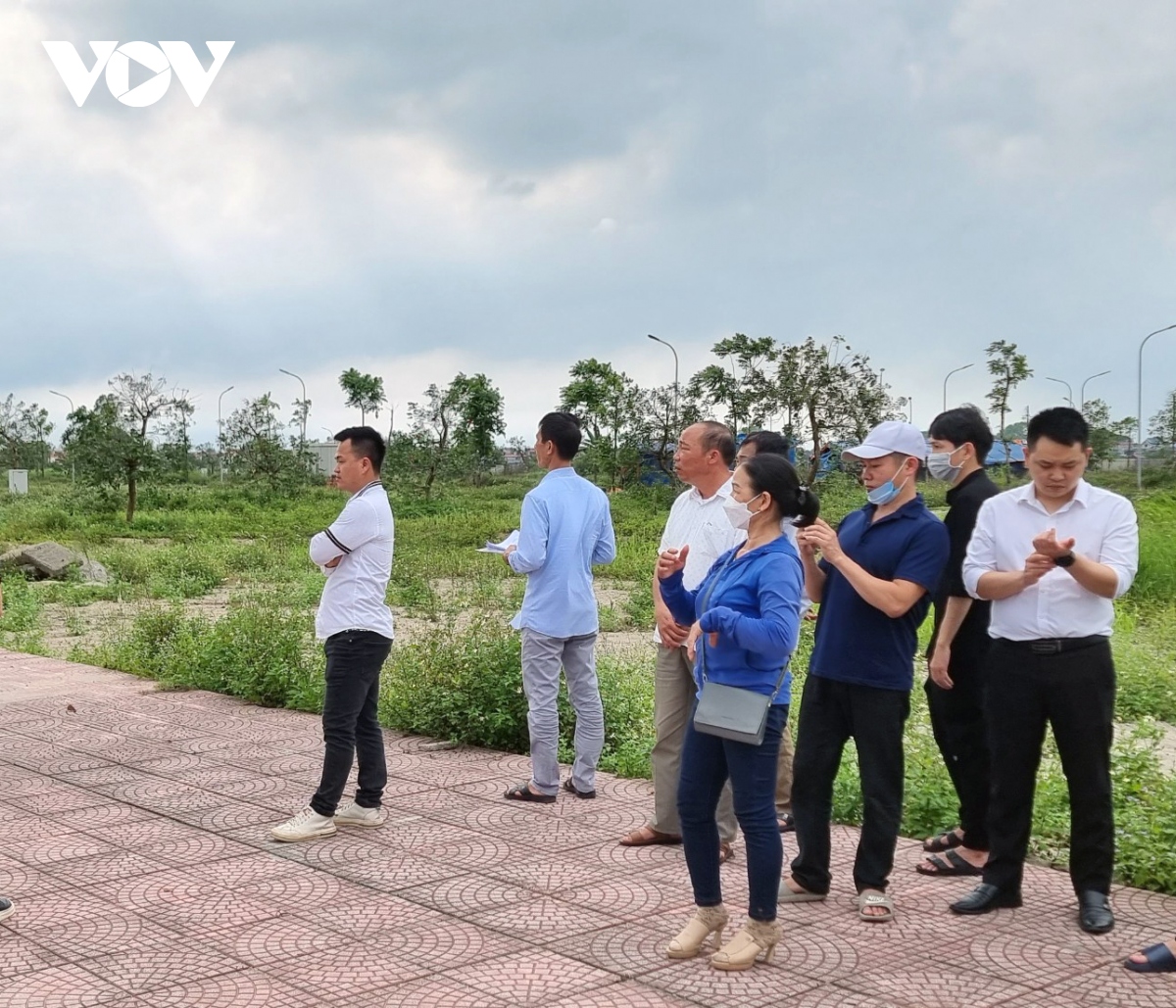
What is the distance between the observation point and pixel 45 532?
1219 inches

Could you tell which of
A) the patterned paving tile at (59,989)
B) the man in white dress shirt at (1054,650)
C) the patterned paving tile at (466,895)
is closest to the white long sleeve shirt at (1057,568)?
the man in white dress shirt at (1054,650)

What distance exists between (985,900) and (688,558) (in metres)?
1.70

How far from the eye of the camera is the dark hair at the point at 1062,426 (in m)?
4.36

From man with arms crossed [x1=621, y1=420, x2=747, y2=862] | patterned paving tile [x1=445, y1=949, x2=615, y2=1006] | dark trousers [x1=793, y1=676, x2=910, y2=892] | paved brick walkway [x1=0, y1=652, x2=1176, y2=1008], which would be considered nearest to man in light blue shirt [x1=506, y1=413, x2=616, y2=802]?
paved brick walkway [x1=0, y1=652, x2=1176, y2=1008]

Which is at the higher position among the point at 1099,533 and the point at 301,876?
the point at 1099,533

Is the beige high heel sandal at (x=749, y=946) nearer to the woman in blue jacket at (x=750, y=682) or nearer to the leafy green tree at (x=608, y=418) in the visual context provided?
the woman in blue jacket at (x=750, y=682)

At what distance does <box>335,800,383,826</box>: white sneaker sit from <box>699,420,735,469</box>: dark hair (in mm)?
2223

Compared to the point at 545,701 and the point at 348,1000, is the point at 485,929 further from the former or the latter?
the point at 545,701

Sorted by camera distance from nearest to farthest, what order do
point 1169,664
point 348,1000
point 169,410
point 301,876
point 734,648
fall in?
point 348,1000
point 734,648
point 301,876
point 1169,664
point 169,410

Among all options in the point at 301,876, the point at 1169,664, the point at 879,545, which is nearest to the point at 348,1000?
the point at 301,876

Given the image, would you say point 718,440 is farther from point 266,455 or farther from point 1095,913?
point 266,455

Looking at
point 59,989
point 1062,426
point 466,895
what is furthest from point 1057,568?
point 59,989

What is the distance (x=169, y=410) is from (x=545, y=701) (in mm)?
38321

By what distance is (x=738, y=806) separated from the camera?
402 centimetres
